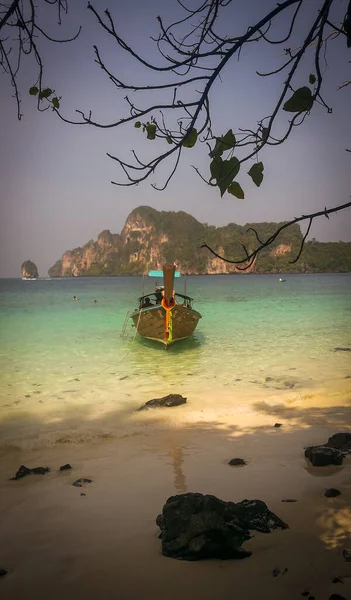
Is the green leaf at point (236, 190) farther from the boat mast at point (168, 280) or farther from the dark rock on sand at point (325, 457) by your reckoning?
the boat mast at point (168, 280)

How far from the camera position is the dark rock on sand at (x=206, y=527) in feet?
9.63

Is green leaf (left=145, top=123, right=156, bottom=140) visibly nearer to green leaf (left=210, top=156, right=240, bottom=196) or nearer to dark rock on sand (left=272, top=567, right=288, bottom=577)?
green leaf (left=210, top=156, right=240, bottom=196)

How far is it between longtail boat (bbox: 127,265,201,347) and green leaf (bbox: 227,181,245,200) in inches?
469

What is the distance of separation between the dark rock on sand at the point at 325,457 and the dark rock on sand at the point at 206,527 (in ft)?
4.92

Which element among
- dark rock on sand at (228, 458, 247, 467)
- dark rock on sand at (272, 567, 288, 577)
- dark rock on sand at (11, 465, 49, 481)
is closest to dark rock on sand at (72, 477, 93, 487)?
A: dark rock on sand at (11, 465, 49, 481)

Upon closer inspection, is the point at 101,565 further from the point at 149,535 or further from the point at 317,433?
the point at 317,433

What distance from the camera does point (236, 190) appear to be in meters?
1.58

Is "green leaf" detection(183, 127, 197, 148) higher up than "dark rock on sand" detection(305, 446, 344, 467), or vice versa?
"green leaf" detection(183, 127, 197, 148)

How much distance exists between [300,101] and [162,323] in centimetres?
1289

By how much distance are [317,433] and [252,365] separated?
5467mm

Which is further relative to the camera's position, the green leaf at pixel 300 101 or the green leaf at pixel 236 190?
the green leaf at pixel 236 190

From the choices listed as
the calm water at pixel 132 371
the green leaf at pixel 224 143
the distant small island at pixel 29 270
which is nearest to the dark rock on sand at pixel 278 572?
the green leaf at pixel 224 143

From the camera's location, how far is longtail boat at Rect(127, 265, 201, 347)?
45.2 feet

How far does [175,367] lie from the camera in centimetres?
1157
